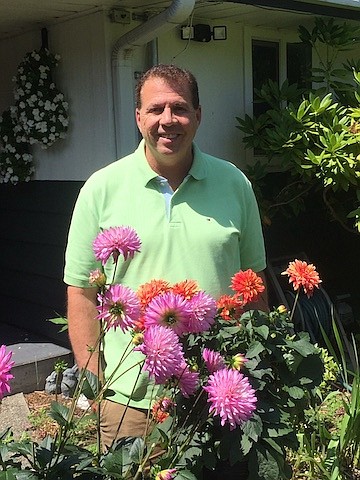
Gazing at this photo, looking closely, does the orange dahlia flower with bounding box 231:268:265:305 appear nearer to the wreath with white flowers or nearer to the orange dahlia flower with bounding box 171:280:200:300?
the orange dahlia flower with bounding box 171:280:200:300

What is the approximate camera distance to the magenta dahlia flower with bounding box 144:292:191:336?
121 cm

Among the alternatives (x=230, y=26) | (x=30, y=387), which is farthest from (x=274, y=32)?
(x=30, y=387)

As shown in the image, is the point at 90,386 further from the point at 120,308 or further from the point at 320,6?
the point at 320,6

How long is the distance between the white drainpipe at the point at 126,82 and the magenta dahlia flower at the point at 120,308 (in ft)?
9.29

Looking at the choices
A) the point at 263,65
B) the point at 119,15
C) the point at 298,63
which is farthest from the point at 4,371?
the point at 298,63

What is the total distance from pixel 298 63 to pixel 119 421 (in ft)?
13.4

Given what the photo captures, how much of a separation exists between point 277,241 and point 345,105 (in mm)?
1286

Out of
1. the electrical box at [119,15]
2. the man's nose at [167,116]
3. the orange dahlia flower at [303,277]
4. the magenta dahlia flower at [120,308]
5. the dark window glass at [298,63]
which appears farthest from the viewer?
the dark window glass at [298,63]

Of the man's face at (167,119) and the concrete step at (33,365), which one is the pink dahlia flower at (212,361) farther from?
the concrete step at (33,365)

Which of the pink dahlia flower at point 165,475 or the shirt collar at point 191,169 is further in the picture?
the shirt collar at point 191,169

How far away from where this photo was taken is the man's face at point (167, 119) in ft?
6.16

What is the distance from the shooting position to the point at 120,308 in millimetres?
1222

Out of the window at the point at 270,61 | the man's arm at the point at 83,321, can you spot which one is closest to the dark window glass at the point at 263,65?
the window at the point at 270,61

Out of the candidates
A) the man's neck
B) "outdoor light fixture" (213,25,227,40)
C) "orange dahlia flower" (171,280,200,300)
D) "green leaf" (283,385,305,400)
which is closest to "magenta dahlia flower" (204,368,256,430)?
"orange dahlia flower" (171,280,200,300)
